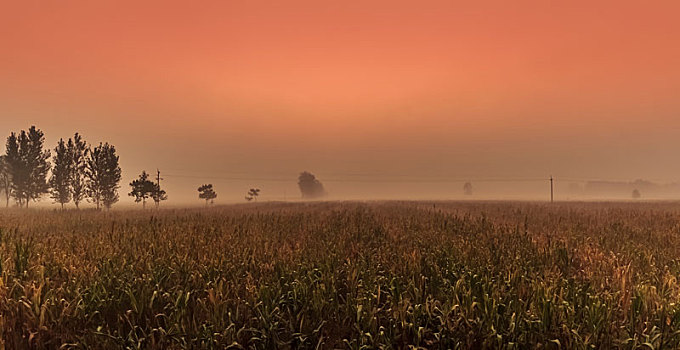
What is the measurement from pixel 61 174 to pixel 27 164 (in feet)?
24.4

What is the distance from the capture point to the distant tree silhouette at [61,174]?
4778 centimetres

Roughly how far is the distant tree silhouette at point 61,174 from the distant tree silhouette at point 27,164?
17.7ft

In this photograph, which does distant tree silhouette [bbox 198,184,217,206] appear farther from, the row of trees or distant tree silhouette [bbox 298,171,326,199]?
distant tree silhouette [bbox 298,171,326,199]

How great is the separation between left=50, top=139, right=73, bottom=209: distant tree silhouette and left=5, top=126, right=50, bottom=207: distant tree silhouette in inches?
212

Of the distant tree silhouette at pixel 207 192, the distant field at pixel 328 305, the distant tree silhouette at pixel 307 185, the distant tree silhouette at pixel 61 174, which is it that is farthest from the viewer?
the distant tree silhouette at pixel 307 185

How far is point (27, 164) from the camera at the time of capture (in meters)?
49.8

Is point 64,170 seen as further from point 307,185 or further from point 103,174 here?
point 307,185

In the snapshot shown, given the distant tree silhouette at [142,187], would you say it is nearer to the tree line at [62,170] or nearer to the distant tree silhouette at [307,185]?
the tree line at [62,170]

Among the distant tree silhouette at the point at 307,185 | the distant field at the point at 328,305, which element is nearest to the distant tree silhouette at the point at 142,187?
the distant field at the point at 328,305

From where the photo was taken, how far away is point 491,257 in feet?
24.8

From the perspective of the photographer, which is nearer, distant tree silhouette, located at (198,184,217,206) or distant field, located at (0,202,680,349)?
distant field, located at (0,202,680,349)

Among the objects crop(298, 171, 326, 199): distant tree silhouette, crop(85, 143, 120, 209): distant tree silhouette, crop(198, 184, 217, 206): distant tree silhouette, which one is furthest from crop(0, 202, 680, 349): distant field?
crop(298, 171, 326, 199): distant tree silhouette

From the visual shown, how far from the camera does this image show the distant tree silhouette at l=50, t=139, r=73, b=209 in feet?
157

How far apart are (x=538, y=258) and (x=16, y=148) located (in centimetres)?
7101
